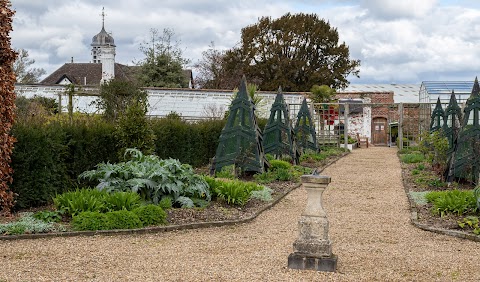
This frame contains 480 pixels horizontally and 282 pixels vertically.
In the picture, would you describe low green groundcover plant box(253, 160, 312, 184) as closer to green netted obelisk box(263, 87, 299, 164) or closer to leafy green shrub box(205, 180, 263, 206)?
green netted obelisk box(263, 87, 299, 164)

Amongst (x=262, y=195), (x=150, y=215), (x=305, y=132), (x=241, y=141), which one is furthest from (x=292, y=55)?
(x=150, y=215)

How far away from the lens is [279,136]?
19.3m

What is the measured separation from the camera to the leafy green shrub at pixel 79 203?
914 cm

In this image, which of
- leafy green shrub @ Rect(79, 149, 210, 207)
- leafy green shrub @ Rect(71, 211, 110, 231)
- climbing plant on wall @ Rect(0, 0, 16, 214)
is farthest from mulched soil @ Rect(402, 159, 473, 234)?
climbing plant on wall @ Rect(0, 0, 16, 214)

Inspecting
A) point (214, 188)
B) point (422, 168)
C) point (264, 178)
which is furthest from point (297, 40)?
point (214, 188)

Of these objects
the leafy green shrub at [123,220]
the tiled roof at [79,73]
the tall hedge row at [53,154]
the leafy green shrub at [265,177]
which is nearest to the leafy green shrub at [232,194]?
the leafy green shrub at [123,220]

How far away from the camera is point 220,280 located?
613cm

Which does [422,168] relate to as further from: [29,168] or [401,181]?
[29,168]

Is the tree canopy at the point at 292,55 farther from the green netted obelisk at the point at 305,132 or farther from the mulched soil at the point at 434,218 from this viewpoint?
the mulched soil at the point at 434,218

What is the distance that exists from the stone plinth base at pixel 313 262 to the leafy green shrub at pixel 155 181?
12.4ft

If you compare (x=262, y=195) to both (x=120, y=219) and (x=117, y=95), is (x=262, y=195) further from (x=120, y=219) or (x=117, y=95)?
(x=117, y=95)

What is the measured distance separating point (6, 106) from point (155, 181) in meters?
2.56

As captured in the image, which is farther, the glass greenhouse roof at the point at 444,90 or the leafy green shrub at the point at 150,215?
the glass greenhouse roof at the point at 444,90

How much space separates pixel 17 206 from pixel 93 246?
3.18 m
